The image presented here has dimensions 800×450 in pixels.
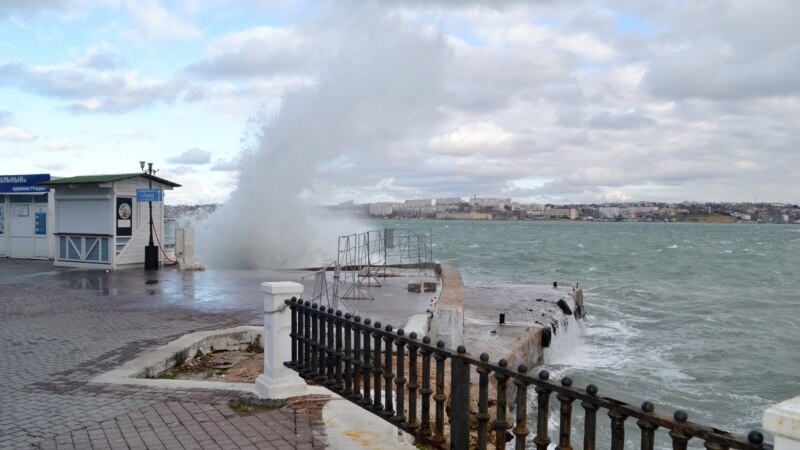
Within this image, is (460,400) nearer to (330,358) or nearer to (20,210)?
(330,358)

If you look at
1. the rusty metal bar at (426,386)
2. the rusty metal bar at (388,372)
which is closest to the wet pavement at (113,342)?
the rusty metal bar at (388,372)

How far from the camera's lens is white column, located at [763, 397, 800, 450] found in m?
2.48

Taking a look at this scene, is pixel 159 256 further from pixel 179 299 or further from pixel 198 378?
pixel 198 378

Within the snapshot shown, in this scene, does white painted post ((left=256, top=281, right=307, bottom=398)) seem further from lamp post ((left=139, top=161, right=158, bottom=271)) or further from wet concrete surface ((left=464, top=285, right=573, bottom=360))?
lamp post ((left=139, top=161, right=158, bottom=271))

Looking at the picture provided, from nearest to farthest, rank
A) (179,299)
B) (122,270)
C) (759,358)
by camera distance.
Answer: (179,299) < (759,358) < (122,270)

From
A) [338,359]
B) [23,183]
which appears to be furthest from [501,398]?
[23,183]

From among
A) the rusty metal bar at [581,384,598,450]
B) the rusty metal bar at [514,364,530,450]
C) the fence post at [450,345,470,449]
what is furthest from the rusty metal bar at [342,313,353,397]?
the rusty metal bar at [581,384,598,450]

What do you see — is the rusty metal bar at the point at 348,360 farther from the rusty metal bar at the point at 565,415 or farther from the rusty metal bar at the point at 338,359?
the rusty metal bar at the point at 565,415

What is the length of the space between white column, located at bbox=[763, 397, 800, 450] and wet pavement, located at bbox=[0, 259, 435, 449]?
371 cm

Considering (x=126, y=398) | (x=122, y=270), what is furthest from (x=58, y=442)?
(x=122, y=270)

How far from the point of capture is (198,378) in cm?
812

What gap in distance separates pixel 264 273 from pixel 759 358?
1453cm

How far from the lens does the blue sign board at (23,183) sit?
73.2ft

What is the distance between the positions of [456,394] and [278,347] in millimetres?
2778
